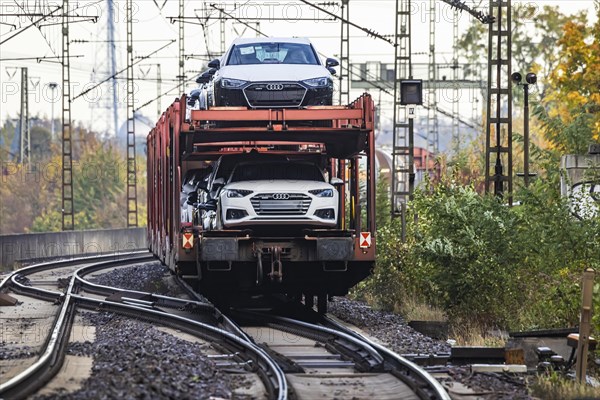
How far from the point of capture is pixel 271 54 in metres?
23.4

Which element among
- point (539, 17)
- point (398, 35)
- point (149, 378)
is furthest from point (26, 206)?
point (149, 378)

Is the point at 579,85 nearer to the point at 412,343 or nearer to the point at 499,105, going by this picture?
the point at 499,105

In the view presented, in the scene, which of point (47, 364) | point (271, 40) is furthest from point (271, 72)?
point (47, 364)

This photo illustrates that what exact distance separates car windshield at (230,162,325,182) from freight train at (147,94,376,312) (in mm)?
16

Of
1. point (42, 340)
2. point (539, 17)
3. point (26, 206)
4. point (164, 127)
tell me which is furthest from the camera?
point (26, 206)

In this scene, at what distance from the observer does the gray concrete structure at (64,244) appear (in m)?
43.5

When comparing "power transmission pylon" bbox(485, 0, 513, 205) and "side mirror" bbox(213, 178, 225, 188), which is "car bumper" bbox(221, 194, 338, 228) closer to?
"side mirror" bbox(213, 178, 225, 188)

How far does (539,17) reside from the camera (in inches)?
3002

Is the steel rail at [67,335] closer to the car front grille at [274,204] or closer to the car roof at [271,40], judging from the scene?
the car front grille at [274,204]

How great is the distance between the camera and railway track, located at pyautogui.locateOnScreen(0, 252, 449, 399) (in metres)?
13.5

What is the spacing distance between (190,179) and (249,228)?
14.0ft

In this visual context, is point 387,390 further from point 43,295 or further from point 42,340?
point 43,295

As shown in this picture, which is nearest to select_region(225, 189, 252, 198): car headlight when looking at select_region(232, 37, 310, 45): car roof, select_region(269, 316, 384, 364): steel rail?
select_region(269, 316, 384, 364): steel rail

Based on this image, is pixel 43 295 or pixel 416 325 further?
pixel 43 295
